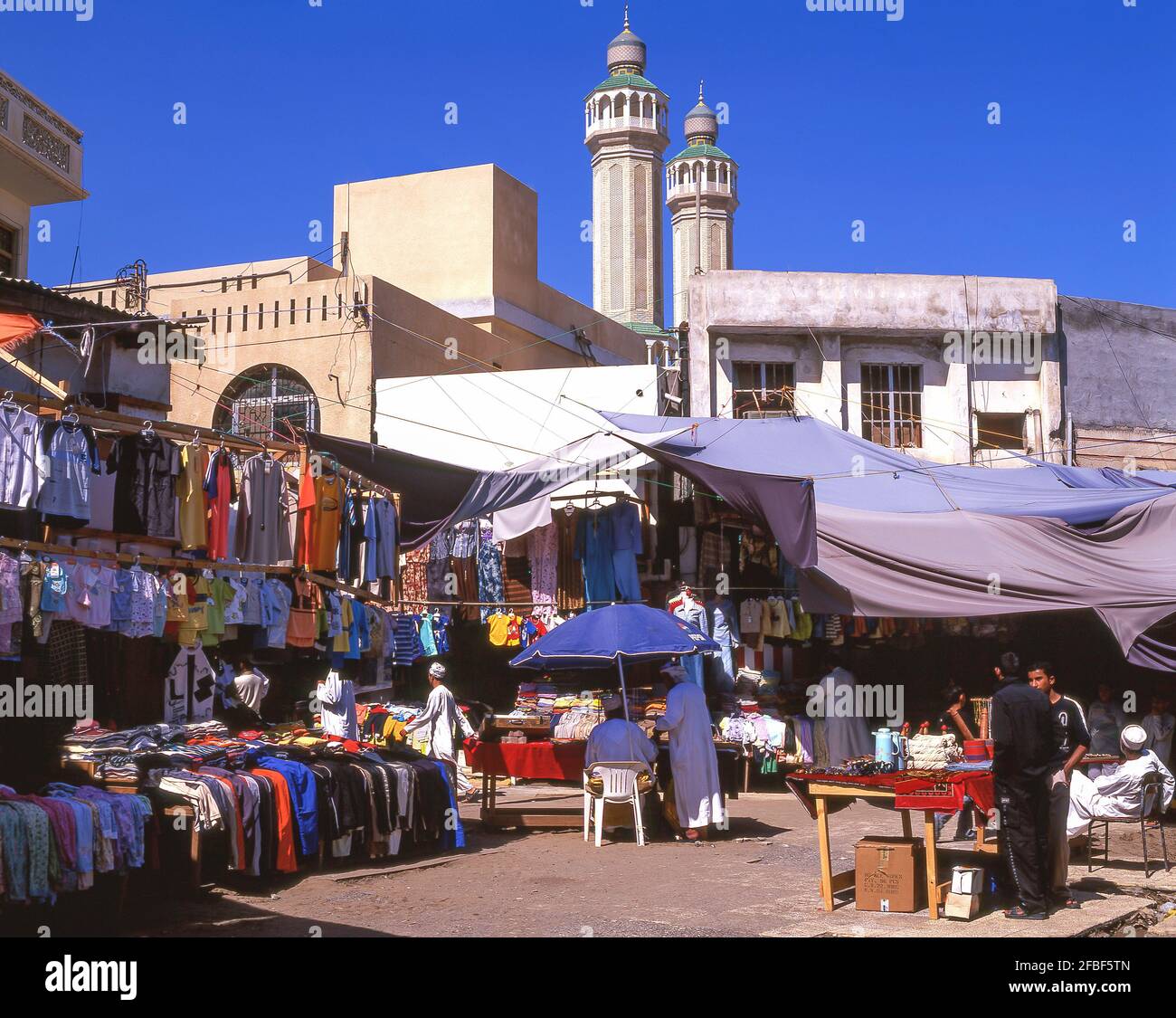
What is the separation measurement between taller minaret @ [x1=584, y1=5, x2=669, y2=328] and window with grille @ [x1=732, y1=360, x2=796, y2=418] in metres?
31.5

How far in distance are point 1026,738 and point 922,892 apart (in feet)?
3.78

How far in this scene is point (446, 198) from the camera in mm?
25312

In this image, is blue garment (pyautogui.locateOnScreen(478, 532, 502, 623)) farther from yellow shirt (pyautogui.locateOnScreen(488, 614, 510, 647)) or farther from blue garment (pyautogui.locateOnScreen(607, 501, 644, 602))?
blue garment (pyautogui.locateOnScreen(607, 501, 644, 602))

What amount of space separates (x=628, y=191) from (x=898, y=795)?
1811 inches

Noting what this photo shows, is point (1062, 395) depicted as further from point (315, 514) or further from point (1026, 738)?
point (1026, 738)

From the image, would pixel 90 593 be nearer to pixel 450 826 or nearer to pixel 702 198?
pixel 450 826

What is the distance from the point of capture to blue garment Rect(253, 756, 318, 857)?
9156 millimetres

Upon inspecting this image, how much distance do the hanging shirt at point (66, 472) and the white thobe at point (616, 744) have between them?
4.38 metres

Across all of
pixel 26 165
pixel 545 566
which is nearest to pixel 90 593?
pixel 545 566

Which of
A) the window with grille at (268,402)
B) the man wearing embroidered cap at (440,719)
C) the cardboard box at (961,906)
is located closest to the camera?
the cardboard box at (961,906)

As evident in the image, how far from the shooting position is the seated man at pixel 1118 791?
10164 millimetres

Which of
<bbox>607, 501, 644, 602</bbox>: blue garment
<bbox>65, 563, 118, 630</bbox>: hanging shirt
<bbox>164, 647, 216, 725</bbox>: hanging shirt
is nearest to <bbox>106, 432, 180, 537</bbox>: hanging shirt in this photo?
<bbox>65, 563, 118, 630</bbox>: hanging shirt

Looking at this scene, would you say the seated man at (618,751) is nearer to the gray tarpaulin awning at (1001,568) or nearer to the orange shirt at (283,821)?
the orange shirt at (283,821)

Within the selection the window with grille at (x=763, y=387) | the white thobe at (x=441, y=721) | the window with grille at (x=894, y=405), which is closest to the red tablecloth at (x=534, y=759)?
the white thobe at (x=441, y=721)
